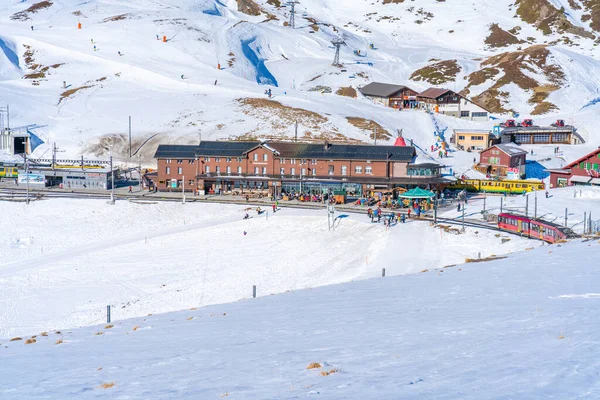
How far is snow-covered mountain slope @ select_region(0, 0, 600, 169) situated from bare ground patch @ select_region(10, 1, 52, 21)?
0.74 ft

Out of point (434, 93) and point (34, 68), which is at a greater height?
point (34, 68)

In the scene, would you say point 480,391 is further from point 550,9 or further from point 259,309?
point 550,9

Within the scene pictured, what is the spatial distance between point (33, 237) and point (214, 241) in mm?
15261

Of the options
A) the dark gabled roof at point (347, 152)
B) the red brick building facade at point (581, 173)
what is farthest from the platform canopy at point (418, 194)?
the red brick building facade at point (581, 173)

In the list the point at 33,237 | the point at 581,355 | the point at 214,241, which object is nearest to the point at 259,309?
the point at 581,355

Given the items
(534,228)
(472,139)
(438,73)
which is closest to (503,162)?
(472,139)

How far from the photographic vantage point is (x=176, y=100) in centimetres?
10650

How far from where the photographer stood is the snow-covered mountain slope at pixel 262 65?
3866 inches

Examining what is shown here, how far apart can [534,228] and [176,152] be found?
41.6 metres

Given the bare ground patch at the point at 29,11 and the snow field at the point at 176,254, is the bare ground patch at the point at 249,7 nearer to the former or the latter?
the bare ground patch at the point at 29,11

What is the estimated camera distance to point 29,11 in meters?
159

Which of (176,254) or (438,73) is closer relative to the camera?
(176,254)

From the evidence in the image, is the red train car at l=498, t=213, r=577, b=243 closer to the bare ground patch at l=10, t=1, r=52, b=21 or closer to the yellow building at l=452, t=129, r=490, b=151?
the yellow building at l=452, t=129, r=490, b=151

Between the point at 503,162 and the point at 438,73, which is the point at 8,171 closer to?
the point at 503,162
